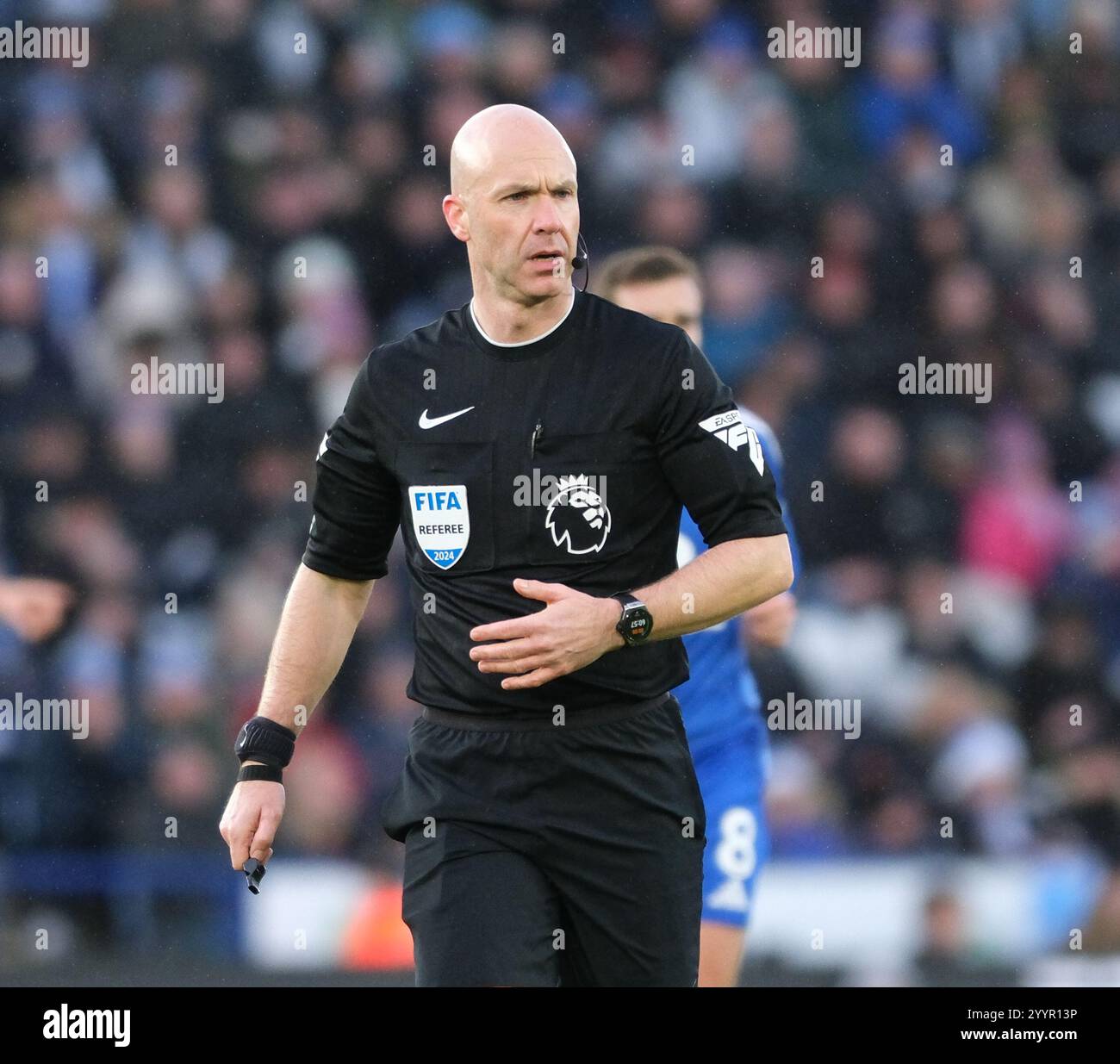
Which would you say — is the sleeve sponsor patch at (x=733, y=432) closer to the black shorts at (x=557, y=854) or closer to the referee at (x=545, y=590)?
the referee at (x=545, y=590)

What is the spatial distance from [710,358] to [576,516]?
506cm

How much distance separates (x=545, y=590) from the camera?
11.2ft

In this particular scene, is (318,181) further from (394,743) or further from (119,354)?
(394,743)

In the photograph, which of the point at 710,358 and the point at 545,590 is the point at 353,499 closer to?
the point at 545,590

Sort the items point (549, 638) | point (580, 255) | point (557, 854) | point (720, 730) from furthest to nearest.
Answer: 1. point (720, 730)
2. point (580, 255)
3. point (557, 854)
4. point (549, 638)

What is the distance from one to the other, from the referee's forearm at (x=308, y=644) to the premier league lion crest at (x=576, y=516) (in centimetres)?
59

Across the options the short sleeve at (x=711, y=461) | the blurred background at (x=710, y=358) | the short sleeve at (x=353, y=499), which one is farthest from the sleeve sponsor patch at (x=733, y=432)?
the blurred background at (x=710, y=358)

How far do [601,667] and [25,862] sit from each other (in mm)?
4173

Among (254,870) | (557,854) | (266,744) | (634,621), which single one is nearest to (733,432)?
(634,621)

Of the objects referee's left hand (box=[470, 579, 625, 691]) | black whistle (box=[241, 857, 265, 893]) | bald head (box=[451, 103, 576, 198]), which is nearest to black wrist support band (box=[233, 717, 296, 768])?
black whistle (box=[241, 857, 265, 893])

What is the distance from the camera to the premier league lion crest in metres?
3.58

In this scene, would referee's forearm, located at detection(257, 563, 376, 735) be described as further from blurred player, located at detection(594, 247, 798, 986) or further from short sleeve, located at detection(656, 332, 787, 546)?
blurred player, located at detection(594, 247, 798, 986)

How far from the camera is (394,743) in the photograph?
7535 mm

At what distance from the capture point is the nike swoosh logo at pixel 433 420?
145 inches
